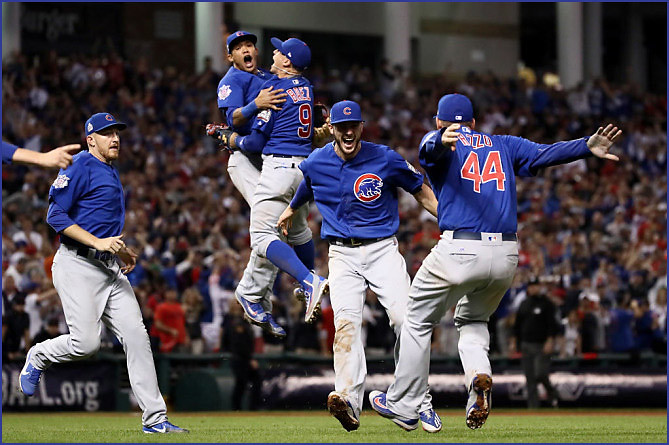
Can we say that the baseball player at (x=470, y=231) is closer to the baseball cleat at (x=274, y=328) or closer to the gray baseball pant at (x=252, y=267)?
the baseball cleat at (x=274, y=328)

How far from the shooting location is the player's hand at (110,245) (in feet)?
30.9

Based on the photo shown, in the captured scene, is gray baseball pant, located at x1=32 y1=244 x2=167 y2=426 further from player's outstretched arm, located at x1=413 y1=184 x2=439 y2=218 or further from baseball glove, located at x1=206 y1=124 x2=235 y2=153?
player's outstretched arm, located at x1=413 y1=184 x2=439 y2=218

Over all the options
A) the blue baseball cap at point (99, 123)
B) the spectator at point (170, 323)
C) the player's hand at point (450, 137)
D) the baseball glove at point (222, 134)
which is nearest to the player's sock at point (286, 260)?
the baseball glove at point (222, 134)

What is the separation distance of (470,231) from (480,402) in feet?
4.35

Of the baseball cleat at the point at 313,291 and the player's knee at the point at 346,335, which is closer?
the player's knee at the point at 346,335

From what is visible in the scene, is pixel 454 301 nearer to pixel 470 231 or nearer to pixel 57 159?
pixel 470 231

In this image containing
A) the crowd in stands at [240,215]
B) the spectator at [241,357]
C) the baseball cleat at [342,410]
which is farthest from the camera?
the crowd in stands at [240,215]

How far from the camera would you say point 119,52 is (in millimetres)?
30625

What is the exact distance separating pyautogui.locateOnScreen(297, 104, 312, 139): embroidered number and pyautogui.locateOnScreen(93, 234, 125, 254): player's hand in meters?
2.44

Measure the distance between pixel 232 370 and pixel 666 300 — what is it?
23.9 feet

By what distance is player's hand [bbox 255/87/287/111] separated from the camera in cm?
1073

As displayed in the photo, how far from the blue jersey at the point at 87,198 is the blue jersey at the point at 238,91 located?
4.91ft

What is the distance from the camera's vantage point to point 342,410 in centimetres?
916

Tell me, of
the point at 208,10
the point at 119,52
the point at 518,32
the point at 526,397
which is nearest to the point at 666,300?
the point at 526,397
